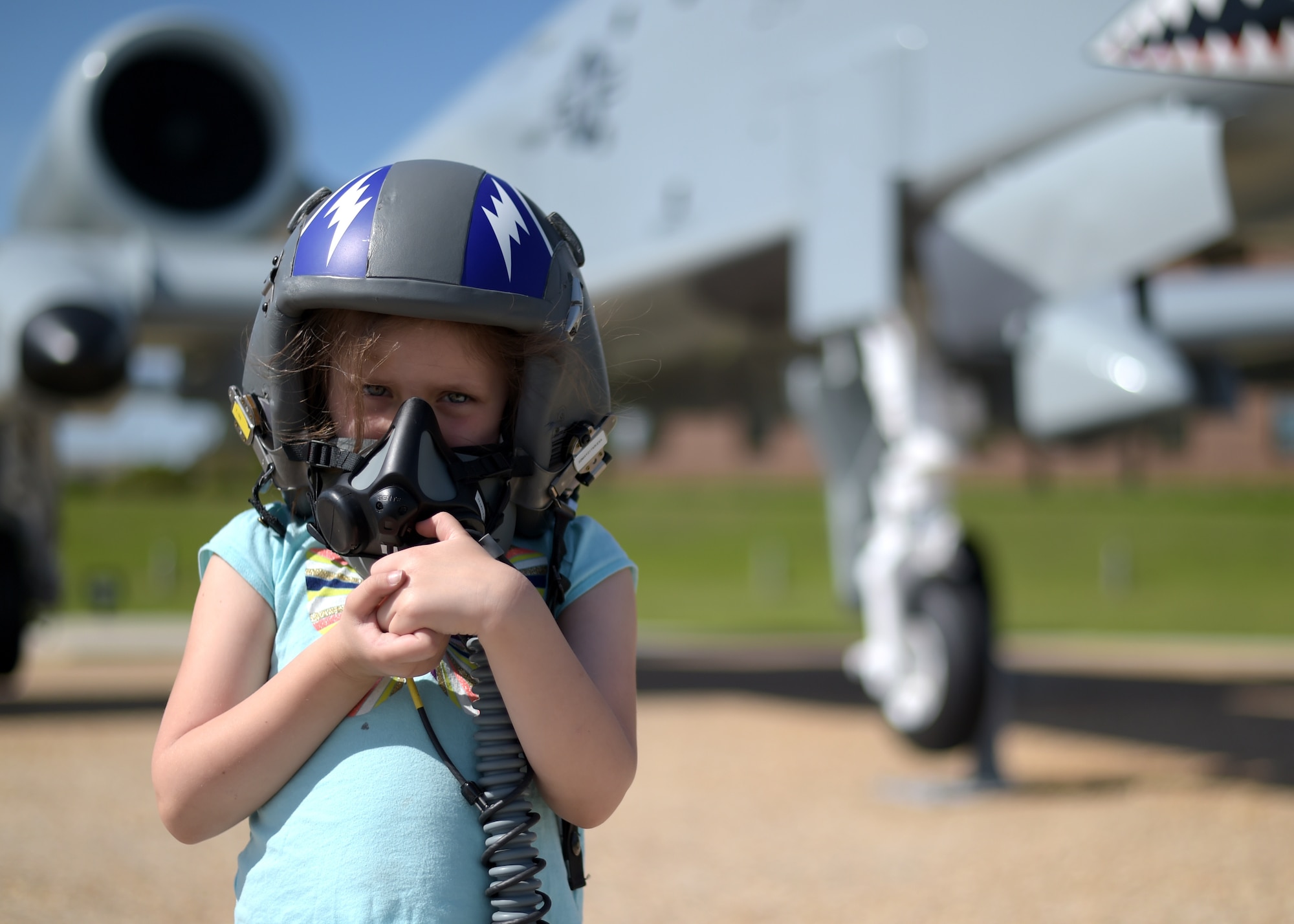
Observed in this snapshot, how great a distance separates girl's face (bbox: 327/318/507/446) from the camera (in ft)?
4.19

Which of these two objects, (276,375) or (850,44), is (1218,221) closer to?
(850,44)

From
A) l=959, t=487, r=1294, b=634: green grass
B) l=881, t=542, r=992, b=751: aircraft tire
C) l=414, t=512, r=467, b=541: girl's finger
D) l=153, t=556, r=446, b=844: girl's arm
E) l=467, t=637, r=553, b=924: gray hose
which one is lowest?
l=959, t=487, r=1294, b=634: green grass

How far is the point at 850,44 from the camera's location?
19.5 ft

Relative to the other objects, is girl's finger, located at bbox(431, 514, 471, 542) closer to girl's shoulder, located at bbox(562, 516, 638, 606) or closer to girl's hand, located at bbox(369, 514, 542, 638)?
girl's hand, located at bbox(369, 514, 542, 638)

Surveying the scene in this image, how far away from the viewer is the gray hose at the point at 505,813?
1.21 m

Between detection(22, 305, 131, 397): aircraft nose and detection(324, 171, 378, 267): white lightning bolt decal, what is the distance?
5231mm

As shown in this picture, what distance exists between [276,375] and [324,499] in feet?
0.78

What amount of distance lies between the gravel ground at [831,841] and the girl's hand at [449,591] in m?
2.67

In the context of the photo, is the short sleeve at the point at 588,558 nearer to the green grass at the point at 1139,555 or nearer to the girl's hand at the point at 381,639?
the girl's hand at the point at 381,639

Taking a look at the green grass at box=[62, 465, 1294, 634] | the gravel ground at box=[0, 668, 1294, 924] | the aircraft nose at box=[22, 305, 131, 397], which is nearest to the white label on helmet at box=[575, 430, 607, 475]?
the gravel ground at box=[0, 668, 1294, 924]

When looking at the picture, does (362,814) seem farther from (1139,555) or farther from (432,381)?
(1139,555)

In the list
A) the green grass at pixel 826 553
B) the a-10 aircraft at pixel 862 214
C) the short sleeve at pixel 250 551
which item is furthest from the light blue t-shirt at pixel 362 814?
the green grass at pixel 826 553

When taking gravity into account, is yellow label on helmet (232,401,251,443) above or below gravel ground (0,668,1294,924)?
above

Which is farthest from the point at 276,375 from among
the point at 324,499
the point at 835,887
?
the point at 835,887
